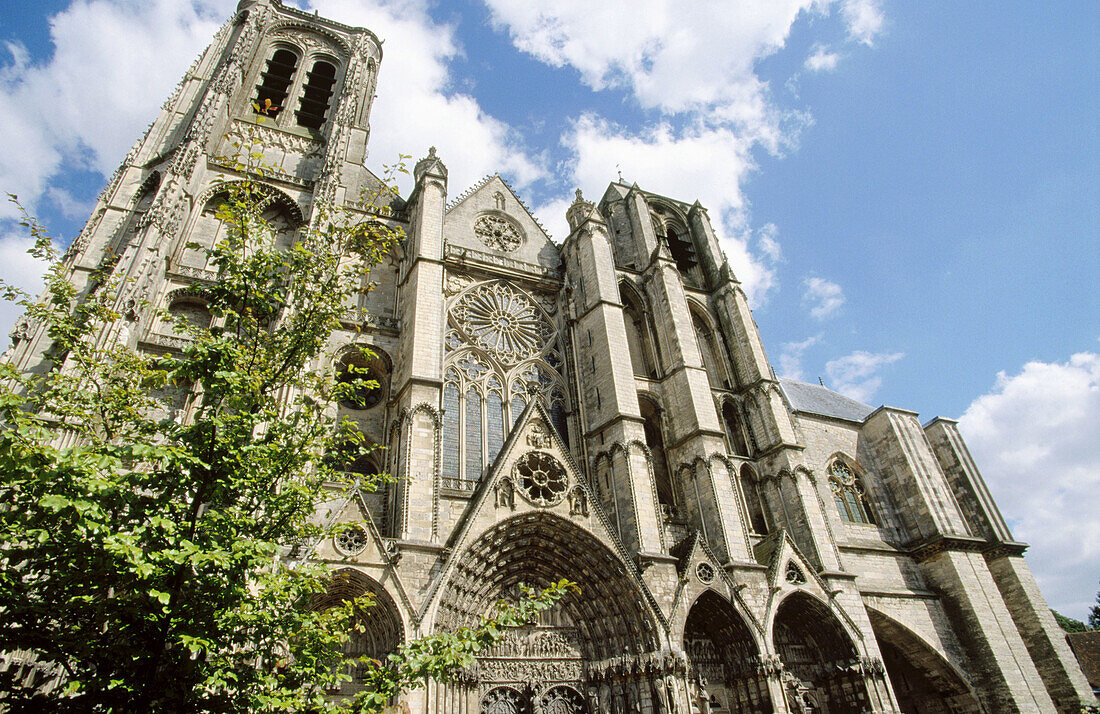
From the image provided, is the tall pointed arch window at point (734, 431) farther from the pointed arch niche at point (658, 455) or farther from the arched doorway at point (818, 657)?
the arched doorway at point (818, 657)

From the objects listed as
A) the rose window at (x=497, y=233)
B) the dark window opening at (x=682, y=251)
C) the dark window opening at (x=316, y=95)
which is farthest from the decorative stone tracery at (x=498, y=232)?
the dark window opening at (x=316, y=95)

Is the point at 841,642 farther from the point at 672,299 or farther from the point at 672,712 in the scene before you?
the point at 672,299

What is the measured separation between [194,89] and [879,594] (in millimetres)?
24089

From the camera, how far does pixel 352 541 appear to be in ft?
34.7

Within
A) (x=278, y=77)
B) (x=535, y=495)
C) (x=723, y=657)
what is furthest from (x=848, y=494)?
(x=278, y=77)

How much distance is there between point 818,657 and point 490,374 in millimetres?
9779

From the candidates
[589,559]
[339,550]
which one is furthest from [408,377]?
[589,559]

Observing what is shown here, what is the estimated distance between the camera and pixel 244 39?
2052 cm

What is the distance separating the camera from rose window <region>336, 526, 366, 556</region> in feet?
34.3

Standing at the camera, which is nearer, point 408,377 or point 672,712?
point 672,712

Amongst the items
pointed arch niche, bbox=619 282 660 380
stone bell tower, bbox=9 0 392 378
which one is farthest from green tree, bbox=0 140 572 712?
pointed arch niche, bbox=619 282 660 380

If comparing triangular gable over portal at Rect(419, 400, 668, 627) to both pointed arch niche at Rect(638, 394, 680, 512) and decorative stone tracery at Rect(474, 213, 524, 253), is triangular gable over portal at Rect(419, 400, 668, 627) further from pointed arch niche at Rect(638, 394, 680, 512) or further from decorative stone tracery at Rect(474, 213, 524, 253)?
decorative stone tracery at Rect(474, 213, 524, 253)

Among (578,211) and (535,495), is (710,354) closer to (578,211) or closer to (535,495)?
(578,211)

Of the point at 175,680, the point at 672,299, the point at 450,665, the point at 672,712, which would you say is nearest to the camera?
the point at 175,680
